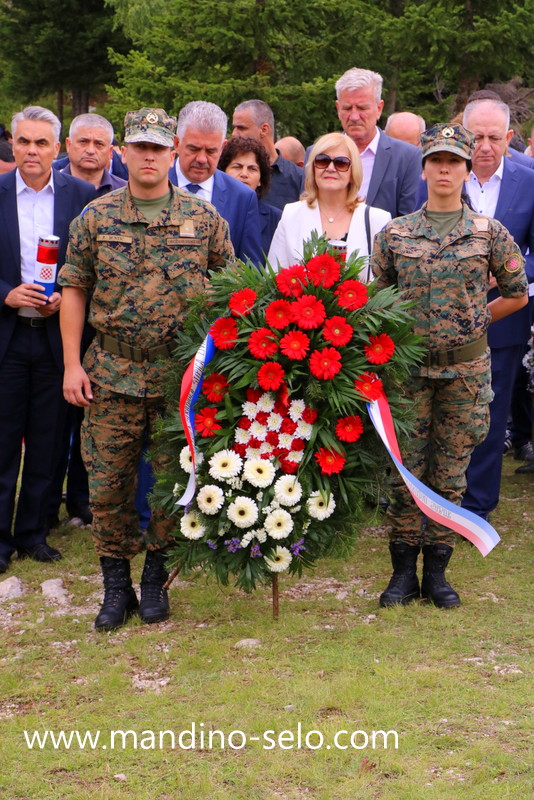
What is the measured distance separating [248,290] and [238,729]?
1.87 metres

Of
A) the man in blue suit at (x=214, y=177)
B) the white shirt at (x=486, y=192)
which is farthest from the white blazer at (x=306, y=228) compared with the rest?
the white shirt at (x=486, y=192)

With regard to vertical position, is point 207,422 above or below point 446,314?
below

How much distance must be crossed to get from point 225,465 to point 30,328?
5.66 feet

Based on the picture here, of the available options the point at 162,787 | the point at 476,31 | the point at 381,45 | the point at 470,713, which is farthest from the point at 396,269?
the point at 381,45

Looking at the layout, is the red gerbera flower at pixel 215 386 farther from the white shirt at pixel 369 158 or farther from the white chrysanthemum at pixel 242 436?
the white shirt at pixel 369 158

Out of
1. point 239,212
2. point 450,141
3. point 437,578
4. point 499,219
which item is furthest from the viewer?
point 499,219

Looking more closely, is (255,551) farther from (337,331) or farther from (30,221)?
(30,221)

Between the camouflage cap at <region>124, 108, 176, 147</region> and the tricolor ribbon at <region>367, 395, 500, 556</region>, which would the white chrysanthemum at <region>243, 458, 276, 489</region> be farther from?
the camouflage cap at <region>124, 108, 176, 147</region>

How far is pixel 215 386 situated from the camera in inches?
181

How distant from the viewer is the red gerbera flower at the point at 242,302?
4.53 m

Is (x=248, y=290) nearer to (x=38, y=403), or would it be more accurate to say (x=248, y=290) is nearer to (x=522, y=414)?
(x=38, y=403)

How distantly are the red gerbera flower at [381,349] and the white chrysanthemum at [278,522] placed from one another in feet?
2.56

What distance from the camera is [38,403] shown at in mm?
5879

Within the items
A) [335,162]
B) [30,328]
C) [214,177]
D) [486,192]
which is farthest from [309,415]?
[486,192]
